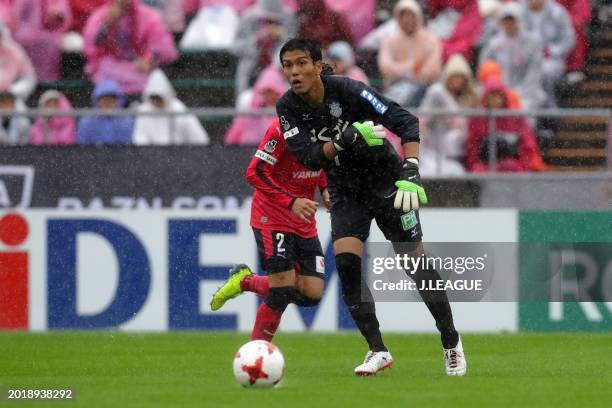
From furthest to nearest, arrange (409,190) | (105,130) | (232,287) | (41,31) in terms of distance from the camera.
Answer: (41,31) < (105,130) < (232,287) < (409,190)

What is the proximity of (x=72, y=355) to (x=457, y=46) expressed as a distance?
273 inches

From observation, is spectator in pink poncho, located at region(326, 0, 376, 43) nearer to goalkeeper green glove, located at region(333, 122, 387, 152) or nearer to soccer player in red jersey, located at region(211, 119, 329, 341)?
soccer player in red jersey, located at region(211, 119, 329, 341)

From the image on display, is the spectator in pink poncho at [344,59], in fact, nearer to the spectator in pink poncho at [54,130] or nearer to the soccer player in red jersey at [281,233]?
the spectator in pink poncho at [54,130]

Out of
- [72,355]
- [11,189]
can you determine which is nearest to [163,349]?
[72,355]

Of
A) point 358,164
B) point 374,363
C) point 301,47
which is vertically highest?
point 301,47

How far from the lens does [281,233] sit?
971 centimetres

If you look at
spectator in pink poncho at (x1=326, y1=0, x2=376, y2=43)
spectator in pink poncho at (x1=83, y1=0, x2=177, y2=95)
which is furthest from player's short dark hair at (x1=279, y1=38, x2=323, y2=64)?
spectator in pink poncho at (x1=326, y1=0, x2=376, y2=43)

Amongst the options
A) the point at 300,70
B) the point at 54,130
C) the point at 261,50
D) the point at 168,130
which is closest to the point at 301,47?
the point at 300,70

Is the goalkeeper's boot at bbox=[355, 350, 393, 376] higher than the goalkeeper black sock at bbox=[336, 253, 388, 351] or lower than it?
lower

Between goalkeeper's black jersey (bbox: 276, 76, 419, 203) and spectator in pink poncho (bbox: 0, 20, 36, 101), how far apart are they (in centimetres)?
791

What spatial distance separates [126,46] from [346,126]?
7719mm

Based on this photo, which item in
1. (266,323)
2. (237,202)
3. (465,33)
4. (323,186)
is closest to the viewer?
(266,323)

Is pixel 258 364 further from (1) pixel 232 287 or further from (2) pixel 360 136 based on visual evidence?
(1) pixel 232 287

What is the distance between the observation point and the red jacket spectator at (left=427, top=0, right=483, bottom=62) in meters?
16.1
